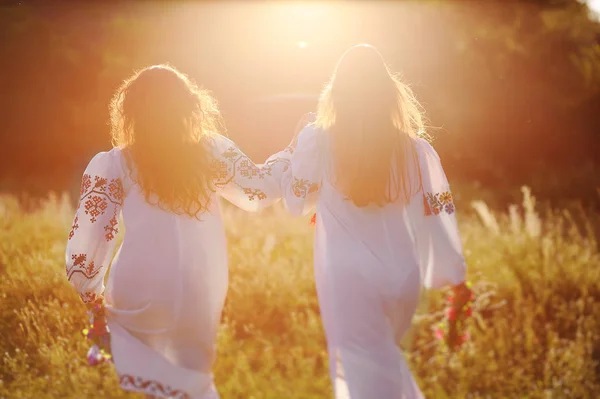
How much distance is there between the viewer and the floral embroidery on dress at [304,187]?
3.81 metres

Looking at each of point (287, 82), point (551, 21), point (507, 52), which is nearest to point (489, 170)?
point (507, 52)

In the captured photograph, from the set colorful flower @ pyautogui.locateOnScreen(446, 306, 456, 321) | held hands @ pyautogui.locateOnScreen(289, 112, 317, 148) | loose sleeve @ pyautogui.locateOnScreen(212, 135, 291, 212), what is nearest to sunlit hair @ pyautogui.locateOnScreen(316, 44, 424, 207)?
held hands @ pyautogui.locateOnScreen(289, 112, 317, 148)

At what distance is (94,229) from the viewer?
3.74 meters

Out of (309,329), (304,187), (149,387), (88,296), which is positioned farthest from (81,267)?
(309,329)

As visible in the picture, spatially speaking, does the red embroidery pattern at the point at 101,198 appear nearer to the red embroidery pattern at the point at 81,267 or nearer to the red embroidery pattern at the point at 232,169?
the red embroidery pattern at the point at 81,267

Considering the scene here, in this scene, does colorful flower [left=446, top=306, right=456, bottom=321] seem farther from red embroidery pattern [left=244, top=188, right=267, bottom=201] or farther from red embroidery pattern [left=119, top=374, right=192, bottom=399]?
red embroidery pattern [left=119, top=374, right=192, bottom=399]

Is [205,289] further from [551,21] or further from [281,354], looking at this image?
[551,21]

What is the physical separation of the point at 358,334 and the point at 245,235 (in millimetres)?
3914

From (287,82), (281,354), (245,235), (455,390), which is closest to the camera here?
(455,390)

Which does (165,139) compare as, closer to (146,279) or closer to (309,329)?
(146,279)

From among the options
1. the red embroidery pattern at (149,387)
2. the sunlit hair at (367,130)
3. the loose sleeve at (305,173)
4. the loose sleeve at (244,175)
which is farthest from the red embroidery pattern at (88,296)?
the sunlit hair at (367,130)

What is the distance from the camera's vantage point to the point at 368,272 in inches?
143

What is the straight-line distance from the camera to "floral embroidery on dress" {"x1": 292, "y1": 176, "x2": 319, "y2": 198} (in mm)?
3812

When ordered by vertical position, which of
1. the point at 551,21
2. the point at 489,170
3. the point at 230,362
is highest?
the point at 551,21
